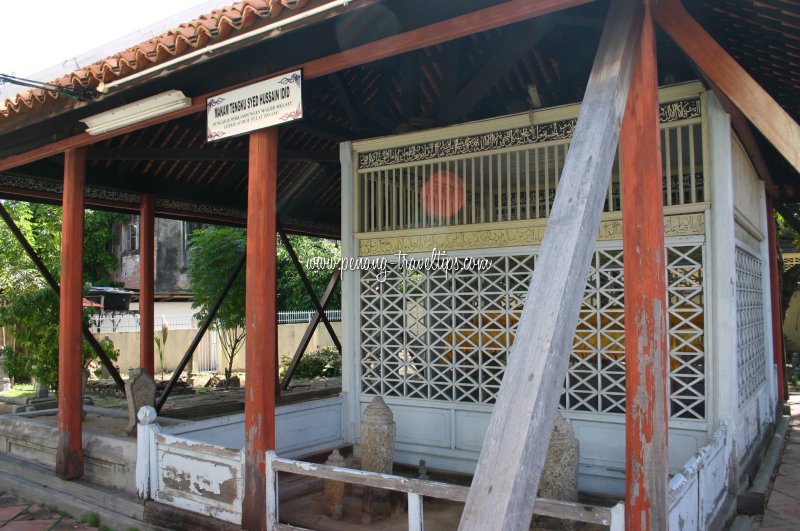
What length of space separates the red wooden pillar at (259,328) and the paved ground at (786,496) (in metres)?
3.85

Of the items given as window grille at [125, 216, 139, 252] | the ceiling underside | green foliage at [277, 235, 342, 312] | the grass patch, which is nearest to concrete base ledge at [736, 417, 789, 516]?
the ceiling underside

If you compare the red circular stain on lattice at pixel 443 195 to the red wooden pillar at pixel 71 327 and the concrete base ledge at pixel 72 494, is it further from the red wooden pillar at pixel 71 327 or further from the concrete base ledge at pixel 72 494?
the concrete base ledge at pixel 72 494

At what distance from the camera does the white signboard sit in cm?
447

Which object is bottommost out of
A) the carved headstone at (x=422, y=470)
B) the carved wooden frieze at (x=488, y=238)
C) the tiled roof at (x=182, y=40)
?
the carved headstone at (x=422, y=470)

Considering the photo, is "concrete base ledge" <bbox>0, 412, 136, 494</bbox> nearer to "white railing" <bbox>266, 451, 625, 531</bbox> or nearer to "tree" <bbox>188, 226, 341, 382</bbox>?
"white railing" <bbox>266, 451, 625, 531</bbox>

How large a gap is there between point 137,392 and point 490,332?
3726 millimetres

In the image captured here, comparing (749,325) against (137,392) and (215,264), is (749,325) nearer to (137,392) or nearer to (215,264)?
(137,392)

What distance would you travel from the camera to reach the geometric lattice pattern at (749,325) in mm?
5660

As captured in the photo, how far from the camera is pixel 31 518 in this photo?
5.90 m

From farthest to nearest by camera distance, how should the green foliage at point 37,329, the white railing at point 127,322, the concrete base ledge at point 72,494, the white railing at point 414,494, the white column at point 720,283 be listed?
the white railing at point 127,322 → the green foliage at point 37,329 → the concrete base ledge at point 72,494 → the white column at point 720,283 → the white railing at point 414,494

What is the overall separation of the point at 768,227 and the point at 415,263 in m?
5.40

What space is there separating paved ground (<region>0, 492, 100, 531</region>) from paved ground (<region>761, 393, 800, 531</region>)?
573 centimetres

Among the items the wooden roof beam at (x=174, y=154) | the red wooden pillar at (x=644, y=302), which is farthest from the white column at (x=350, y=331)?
the red wooden pillar at (x=644, y=302)

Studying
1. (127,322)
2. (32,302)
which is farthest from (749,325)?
(127,322)
